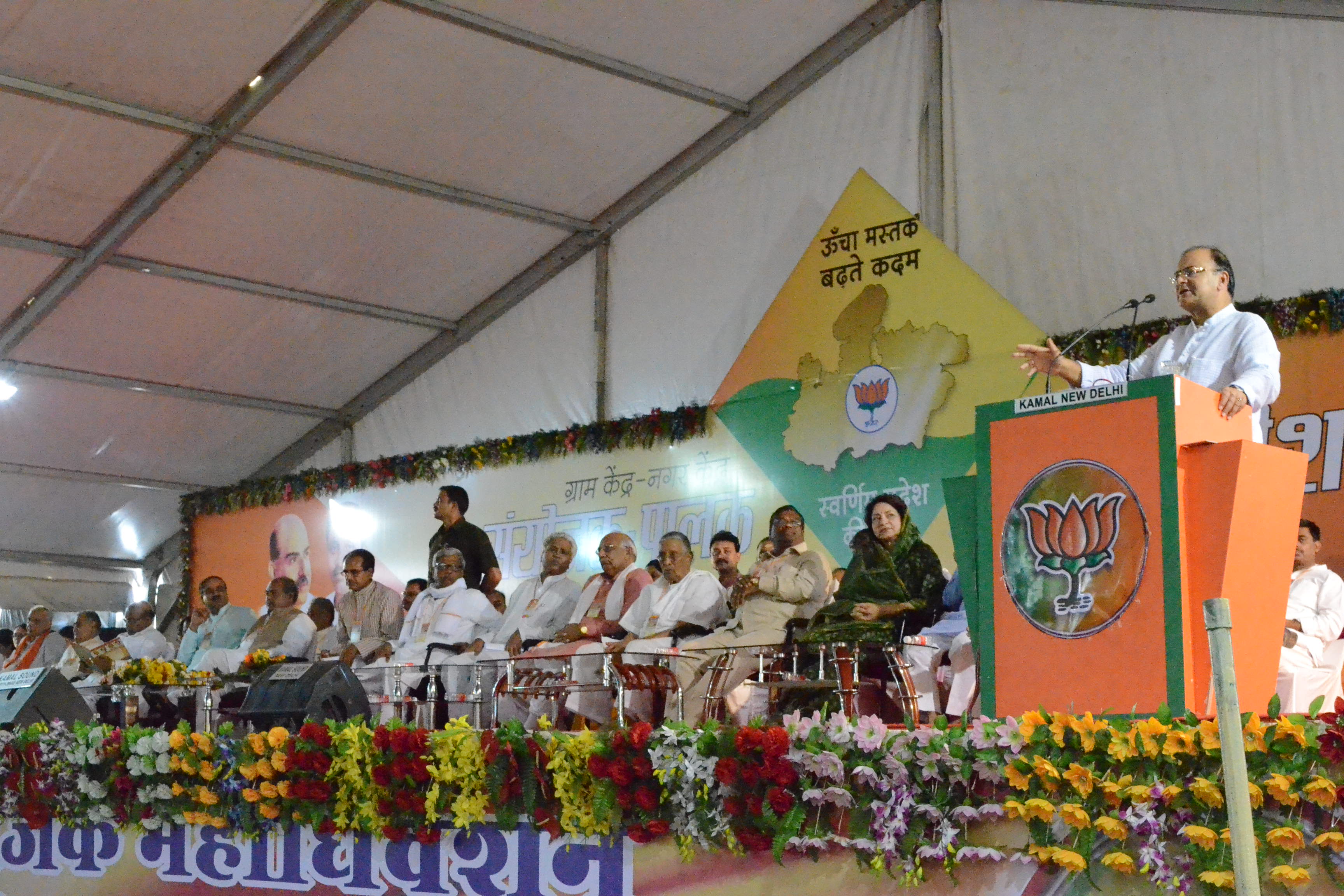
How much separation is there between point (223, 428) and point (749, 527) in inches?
194

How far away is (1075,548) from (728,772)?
3.17ft

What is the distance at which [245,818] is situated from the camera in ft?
14.7

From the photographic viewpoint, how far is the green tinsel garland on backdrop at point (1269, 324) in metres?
6.53

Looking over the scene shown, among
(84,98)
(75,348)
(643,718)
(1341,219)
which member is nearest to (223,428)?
(75,348)

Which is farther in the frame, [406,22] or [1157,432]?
[406,22]

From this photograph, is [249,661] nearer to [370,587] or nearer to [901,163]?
[370,587]

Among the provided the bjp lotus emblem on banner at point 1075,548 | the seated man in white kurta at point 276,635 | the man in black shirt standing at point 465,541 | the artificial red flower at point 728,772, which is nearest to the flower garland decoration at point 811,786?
the artificial red flower at point 728,772

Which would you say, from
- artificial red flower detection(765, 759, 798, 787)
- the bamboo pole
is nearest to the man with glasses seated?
artificial red flower detection(765, 759, 798, 787)

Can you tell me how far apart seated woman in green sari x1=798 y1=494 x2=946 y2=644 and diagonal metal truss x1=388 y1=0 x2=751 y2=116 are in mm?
3997

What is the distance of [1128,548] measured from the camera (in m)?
3.02

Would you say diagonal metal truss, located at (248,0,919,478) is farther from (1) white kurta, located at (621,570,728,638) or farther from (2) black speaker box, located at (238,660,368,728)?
(2) black speaker box, located at (238,660,368,728)

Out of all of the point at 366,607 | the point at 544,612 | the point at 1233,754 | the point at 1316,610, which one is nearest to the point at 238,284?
the point at 366,607

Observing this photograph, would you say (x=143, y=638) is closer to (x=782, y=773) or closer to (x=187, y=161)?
(x=187, y=161)

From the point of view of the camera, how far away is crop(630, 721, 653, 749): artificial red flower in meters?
3.64
